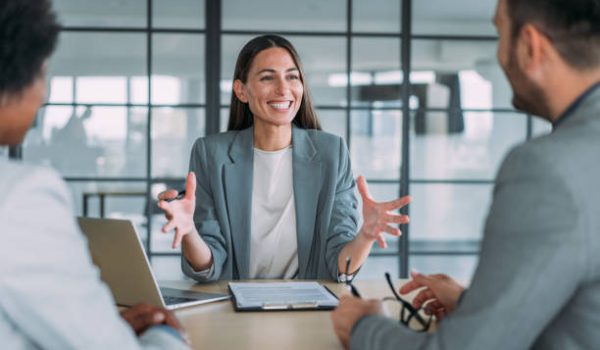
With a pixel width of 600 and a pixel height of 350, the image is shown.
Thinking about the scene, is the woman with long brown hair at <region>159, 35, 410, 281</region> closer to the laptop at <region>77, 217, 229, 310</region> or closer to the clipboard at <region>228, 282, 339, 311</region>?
the clipboard at <region>228, 282, 339, 311</region>

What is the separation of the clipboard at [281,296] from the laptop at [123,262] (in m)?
0.12

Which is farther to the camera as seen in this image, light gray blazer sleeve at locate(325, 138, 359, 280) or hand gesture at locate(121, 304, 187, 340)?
light gray blazer sleeve at locate(325, 138, 359, 280)

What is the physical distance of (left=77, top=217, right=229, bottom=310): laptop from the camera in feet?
5.19

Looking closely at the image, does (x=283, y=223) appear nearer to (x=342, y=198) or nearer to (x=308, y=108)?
(x=342, y=198)

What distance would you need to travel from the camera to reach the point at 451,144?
5.30 meters

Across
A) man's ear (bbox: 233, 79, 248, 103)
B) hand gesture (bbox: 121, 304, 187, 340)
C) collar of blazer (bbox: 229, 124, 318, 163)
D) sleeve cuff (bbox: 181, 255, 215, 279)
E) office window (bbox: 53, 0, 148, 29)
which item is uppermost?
office window (bbox: 53, 0, 148, 29)

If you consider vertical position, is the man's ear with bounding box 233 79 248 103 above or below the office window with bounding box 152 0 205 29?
below

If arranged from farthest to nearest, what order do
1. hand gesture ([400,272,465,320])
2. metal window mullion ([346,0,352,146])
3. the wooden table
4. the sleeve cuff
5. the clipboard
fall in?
metal window mullion ([346,0,352,146]) → the sleeve cuff → the clipboard → hand gesture ([400,272,465,320]) → the wooden table

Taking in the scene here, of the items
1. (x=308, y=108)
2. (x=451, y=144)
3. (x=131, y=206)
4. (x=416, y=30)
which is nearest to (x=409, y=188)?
(x=451, y=144)

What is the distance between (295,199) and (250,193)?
15cm

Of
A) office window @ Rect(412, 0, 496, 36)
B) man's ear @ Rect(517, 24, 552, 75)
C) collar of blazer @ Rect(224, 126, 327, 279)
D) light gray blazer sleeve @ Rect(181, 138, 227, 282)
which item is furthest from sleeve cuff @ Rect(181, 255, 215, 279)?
office window @ Rect(412, 0, 496, 36)

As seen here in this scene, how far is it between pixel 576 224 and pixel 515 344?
0.20 metres

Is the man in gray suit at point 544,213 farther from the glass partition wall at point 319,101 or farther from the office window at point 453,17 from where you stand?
the office window at point 453,17

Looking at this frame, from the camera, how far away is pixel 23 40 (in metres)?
0.97
